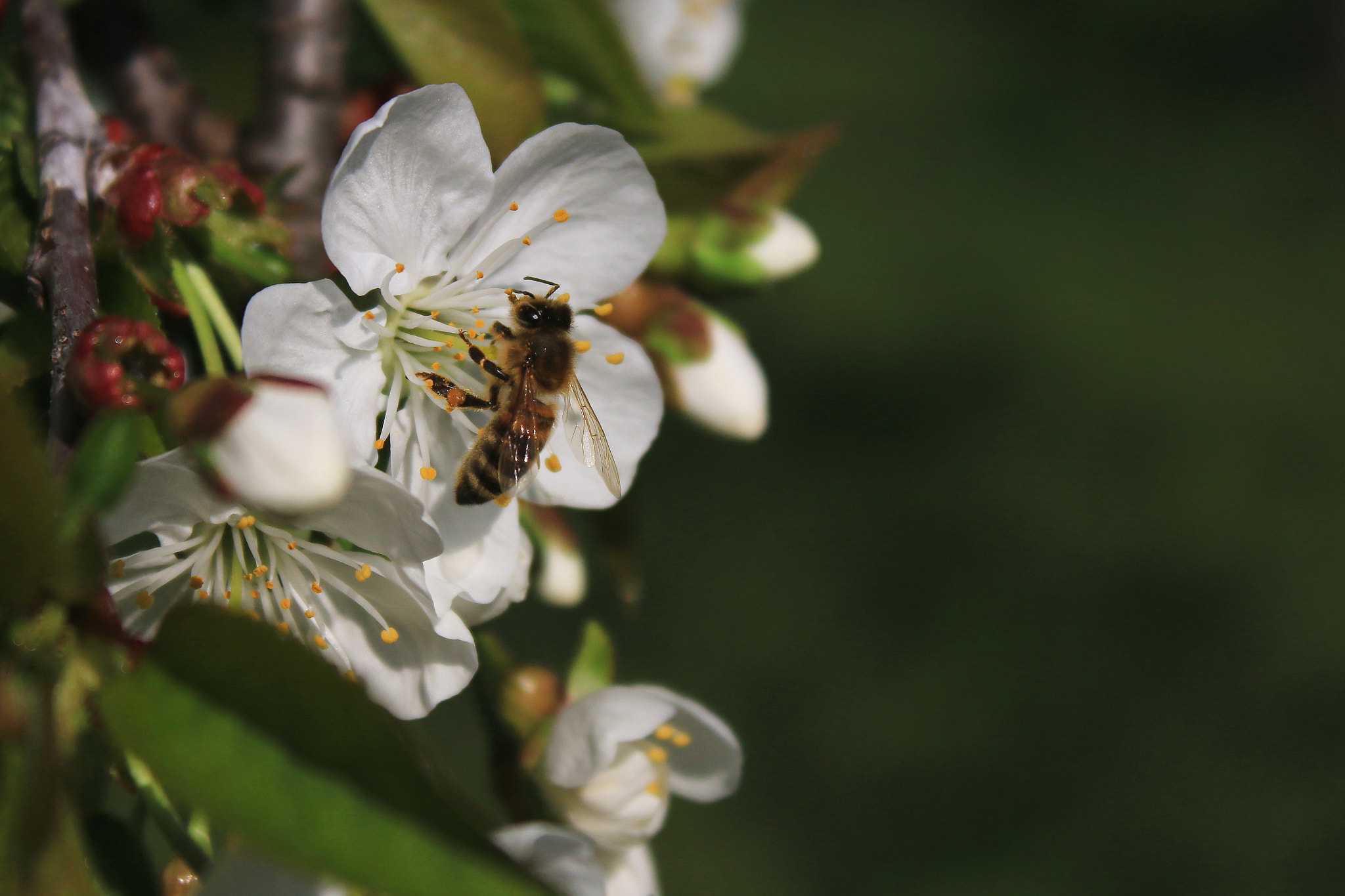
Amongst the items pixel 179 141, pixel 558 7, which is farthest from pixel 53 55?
pixel 558 7

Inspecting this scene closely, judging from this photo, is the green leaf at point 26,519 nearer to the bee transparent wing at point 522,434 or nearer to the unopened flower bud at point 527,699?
the bee transparent wing at point 522,434

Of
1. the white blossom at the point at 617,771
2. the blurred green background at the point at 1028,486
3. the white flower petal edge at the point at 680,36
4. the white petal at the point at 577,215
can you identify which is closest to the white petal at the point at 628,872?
the white blossom at the point at 617,771

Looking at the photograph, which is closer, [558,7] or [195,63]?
[558,7]

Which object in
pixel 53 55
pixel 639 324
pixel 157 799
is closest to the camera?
pixel 157 799

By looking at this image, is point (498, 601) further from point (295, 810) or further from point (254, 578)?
point (295, 810)

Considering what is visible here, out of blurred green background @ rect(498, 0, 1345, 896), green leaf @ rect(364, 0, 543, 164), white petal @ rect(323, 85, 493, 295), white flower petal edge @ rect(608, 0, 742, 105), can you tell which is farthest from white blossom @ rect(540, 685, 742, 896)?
blurred green background @ rect(498, 0, 1345, 896)

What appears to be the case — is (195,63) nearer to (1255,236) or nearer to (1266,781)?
(1266,781)
